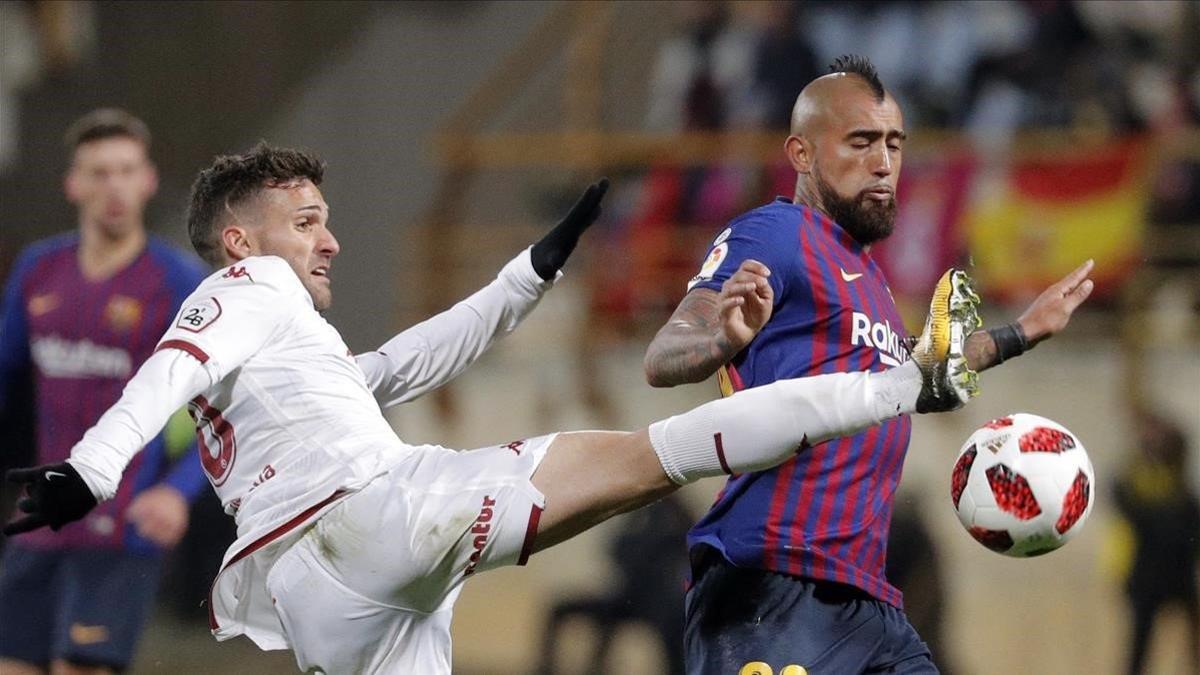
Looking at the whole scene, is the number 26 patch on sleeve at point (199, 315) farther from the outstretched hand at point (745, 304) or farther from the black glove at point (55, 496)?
the outstretched hand at point (745, 304)

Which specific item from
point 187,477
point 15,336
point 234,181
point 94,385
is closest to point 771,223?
point 234,181

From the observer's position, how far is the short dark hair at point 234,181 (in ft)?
14.3

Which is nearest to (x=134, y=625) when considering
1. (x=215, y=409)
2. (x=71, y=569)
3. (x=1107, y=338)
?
(x=71, y=569)

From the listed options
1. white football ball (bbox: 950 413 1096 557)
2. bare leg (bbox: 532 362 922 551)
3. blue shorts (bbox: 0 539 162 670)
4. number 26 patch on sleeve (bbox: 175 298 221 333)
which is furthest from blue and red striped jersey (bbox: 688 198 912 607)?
blue shorts (bbox: 0 539 162 670)

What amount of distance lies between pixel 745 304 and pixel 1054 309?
0.88 m

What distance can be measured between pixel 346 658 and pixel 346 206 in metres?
7.56

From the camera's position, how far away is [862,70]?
4.36m

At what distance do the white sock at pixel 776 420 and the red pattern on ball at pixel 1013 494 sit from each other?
56 centimetres

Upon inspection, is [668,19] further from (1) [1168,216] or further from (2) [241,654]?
(2) [241,654]

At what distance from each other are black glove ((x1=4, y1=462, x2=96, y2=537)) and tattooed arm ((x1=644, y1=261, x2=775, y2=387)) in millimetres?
1240

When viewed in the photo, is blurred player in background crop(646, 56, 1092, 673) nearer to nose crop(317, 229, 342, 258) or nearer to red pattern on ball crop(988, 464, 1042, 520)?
red pattern on ball crop(988, 464, 1042, 520)

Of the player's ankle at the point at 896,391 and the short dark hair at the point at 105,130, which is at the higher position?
the short dark hair at the point at 105,130

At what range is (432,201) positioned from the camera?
36.9 feet

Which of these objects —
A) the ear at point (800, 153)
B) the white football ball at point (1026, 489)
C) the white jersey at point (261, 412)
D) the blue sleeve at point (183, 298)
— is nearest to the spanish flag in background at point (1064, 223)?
the blue sleeve at point (183, 298)
